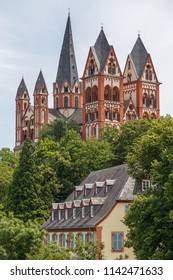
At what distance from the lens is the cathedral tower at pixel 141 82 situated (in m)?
166

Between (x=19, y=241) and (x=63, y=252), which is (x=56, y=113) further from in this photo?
(x=63, y=252)

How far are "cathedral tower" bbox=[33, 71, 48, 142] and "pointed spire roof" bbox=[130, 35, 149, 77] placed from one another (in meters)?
23.5

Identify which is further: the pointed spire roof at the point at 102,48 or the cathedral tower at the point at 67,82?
the cathedral tower at the point at 67,82

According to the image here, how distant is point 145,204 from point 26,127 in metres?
142

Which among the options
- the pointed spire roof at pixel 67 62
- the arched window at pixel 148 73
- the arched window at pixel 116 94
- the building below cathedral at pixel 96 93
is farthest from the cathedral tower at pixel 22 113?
the arched window at pixel 148 73

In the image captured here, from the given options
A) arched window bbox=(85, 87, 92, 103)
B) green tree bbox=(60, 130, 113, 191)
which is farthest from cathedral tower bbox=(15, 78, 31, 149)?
green tree bbox=(60, 130, 113, 191)

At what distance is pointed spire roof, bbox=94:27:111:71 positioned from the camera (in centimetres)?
15875

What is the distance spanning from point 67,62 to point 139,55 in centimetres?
2427

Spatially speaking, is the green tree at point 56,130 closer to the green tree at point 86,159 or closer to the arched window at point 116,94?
the arched window at point 116,94

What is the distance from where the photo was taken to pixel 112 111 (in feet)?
518

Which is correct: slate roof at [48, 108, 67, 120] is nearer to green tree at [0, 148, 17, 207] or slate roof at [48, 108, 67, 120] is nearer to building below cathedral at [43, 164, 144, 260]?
green tree at [0, 148, 17, 207]

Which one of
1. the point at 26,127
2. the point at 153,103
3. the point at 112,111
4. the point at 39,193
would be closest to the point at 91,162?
the point at 39,193

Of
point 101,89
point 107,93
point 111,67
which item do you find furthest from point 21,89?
point 101,89

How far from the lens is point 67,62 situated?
187375 millimetres
